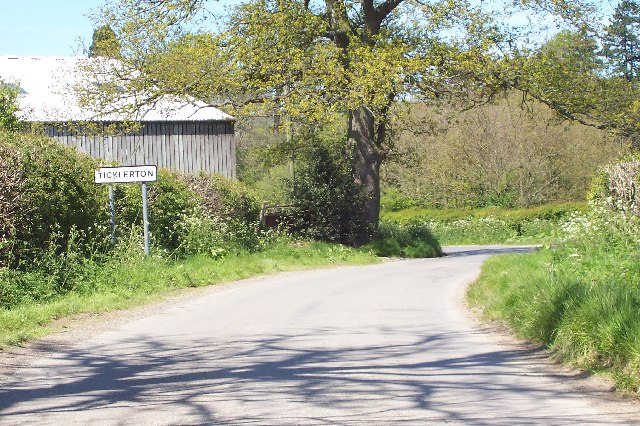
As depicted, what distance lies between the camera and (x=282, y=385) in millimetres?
7887

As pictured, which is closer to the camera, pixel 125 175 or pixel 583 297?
pixel 583 297

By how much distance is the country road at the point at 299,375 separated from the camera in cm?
681

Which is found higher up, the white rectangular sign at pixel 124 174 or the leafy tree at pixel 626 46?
the leafy tree at pixel 626 46

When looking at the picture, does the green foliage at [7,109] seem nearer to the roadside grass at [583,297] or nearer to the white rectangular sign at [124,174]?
the white rectangular sign at [124,174]

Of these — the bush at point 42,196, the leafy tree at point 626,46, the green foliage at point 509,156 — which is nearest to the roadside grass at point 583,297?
the bush at point 42,196

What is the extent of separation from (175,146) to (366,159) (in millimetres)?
8242

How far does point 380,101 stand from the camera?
26.5m

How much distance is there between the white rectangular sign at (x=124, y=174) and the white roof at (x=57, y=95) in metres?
11.5

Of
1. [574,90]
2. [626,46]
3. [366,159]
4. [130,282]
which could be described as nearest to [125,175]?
[130,282]

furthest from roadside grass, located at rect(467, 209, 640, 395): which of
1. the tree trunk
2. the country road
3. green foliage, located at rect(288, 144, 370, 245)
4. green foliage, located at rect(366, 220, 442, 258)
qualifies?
the tree trunk

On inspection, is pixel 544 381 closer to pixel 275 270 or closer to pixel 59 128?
pixel 275 270

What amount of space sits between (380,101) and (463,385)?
19.3 meters

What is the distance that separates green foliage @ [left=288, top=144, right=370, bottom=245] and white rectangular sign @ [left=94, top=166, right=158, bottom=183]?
13.4 metres

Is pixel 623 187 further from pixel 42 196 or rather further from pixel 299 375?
pixel 42 196
